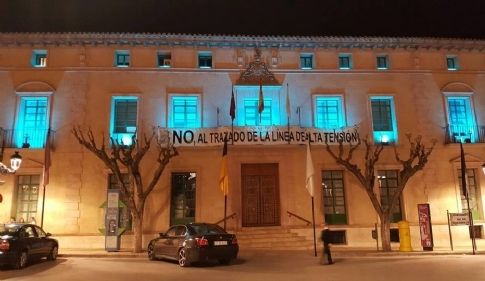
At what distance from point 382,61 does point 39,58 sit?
17.5 m

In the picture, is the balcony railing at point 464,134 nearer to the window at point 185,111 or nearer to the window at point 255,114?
the window at point 255,114

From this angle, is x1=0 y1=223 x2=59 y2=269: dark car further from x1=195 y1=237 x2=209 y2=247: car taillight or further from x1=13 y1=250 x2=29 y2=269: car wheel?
x1=195 y1=237 x2=209 y2=247: car taillight

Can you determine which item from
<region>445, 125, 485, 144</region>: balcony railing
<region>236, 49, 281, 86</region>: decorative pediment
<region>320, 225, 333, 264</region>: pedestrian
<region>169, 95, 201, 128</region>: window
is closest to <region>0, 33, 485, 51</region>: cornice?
<region>236, 49, 281, 86</region>: decorative pediment

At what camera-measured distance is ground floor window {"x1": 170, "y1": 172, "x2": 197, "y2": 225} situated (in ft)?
65.0

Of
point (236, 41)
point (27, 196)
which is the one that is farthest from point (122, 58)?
point (27, 196)

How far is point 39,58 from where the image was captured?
829 inches

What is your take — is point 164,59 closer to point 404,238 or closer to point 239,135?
point 239,135

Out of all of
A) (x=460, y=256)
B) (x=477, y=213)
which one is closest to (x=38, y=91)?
(x=460, y=256)

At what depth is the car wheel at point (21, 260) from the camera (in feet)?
41.6

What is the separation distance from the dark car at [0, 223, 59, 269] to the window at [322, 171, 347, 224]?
12121 millimetres

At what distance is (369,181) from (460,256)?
14.1ft

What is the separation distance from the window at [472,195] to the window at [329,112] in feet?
21.2

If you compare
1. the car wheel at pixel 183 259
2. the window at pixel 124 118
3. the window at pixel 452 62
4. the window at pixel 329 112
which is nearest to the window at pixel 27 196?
the window at pixel 124 118

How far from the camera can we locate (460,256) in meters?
15.8
